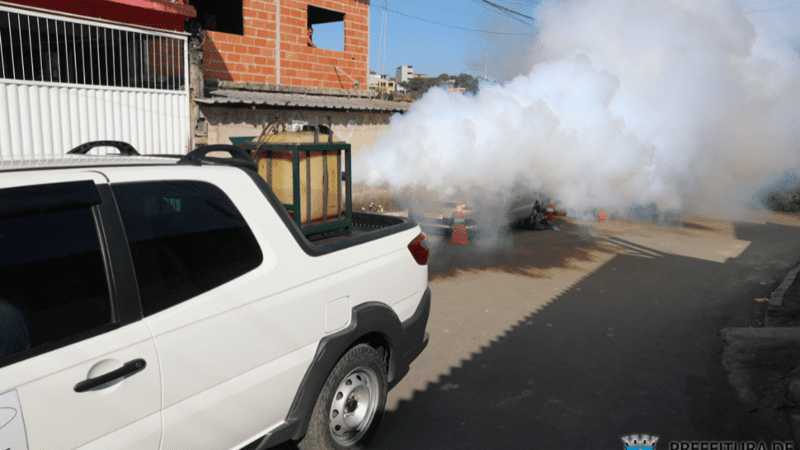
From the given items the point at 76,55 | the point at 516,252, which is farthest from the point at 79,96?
the point at 516,252

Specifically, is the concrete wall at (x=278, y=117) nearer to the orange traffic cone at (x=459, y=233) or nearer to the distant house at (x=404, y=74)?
the orange traffic cone at (x=459, y=233)

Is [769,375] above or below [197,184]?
below

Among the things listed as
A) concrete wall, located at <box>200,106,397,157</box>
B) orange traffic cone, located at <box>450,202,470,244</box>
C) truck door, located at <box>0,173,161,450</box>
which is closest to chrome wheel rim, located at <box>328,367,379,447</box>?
truck door, located at <box>0,173,161,450</box>

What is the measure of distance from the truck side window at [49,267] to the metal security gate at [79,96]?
7.86 meters

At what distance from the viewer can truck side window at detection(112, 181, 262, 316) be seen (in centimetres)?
244

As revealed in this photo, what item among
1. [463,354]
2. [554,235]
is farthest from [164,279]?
[554,235]

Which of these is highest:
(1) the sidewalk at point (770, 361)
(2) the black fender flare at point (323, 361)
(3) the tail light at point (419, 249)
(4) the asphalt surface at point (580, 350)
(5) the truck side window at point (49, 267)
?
(5) the truck side window at point (49, 267)

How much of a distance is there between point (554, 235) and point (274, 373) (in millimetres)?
11515

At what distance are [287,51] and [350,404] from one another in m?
13.8

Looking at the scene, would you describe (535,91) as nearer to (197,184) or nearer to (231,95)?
(231,95)

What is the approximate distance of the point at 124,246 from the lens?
2.35 metres

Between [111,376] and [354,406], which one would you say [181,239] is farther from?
[354,406]

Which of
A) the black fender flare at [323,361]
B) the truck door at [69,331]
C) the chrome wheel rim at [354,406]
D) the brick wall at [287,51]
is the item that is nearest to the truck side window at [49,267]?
the truck door at [69,331]

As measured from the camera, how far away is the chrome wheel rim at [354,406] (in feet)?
11.5
